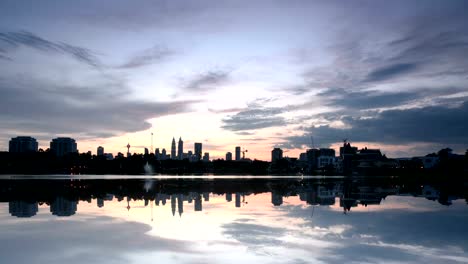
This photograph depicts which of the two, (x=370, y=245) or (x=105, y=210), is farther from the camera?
(x=105, y=210)

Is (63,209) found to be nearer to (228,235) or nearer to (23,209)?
(23,209)

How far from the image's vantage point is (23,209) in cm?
3403

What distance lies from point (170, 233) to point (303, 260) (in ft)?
29.0

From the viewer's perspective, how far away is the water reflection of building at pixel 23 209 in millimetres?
30891

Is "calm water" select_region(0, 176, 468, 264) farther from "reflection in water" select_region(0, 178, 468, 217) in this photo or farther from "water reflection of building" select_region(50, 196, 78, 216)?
"reflection in water" select_region(0, 178, 468, 217)

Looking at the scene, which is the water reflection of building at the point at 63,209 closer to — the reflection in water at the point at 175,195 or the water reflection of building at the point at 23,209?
the reflection in water at the point at 175,195

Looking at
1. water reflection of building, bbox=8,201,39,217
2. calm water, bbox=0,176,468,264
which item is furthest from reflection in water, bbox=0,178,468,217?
calm water, bbox=0,176,468,264

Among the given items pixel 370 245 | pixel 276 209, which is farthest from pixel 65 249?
pixel 276 209

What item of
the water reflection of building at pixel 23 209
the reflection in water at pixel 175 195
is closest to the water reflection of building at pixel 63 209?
the reflection in water at pixel 175 195

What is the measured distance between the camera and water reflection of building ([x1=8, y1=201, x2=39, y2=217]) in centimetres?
3089

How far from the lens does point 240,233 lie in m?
23.5

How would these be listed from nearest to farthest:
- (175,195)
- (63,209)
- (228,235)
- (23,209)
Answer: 1. (228,235)
2. (23,209)
3. (63,209)
4. (175,195)

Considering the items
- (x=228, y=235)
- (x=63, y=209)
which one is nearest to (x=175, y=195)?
(x=63, y=209)

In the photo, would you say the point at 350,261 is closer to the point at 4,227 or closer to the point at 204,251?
the point at 204,251
